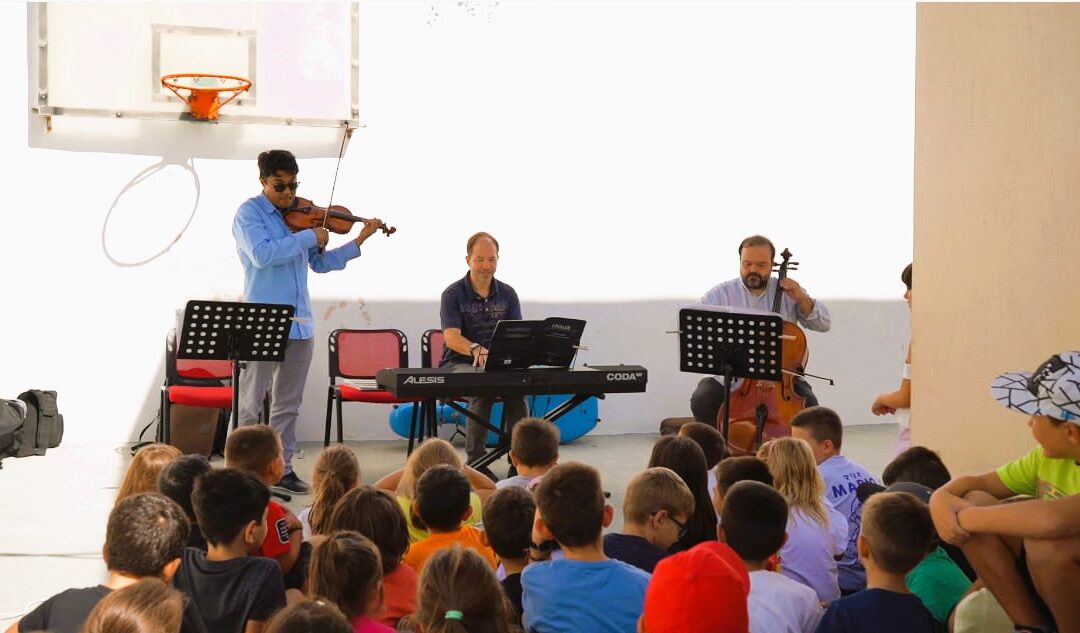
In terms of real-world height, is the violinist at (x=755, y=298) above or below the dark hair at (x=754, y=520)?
above

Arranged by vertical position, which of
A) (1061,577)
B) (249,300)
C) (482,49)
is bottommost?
(1061,577)

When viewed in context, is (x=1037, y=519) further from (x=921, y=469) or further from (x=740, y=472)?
(x=921, y=469)

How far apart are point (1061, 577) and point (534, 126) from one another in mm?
5873

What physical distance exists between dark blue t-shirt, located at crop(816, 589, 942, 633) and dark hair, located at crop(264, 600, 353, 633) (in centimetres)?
99

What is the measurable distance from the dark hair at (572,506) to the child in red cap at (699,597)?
0.36 m

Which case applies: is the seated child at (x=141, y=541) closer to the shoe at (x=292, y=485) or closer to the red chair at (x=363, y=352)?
the shoe at (x=292, y=485)

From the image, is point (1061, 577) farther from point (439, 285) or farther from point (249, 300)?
point (439, 285)

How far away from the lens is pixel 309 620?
1.89 meters

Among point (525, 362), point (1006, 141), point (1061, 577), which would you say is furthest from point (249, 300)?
point (1061, 577)

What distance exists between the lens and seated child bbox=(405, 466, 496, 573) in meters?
3.05

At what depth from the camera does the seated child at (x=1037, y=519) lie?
2.62m

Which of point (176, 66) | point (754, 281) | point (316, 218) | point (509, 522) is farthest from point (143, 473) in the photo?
point (176, 66)

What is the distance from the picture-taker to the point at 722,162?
8461 mm

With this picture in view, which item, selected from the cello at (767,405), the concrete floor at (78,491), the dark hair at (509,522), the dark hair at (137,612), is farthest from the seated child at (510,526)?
the cello at (767,405)
